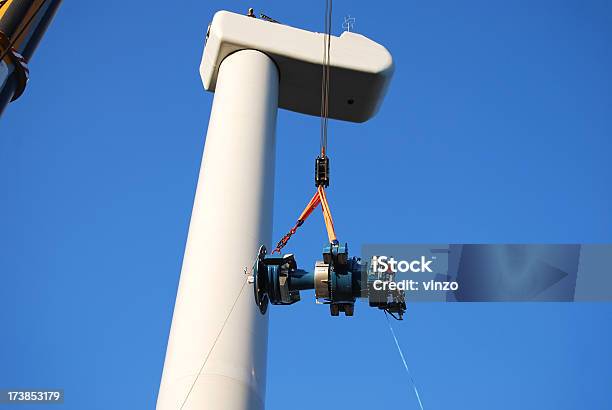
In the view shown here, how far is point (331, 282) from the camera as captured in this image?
8078 mm

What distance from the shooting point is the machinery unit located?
807cm

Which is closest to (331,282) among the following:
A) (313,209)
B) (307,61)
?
(313,209)

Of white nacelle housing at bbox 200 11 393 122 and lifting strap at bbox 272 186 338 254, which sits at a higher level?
white nacelle housing at bbox 200 11 393 122

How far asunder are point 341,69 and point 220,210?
4.86 metres

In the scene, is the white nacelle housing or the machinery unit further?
the white nacelle housing

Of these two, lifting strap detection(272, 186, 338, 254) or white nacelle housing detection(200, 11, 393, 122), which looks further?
white nacelle housing detection(200, 11, 393, 122)

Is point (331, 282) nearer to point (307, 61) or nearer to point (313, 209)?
point (313, 209)

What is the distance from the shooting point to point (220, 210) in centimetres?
1062

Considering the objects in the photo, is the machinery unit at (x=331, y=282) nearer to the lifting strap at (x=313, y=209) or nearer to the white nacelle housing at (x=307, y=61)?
the lifting strap at (x=313, y=209)

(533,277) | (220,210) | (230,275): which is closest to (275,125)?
(220,210)

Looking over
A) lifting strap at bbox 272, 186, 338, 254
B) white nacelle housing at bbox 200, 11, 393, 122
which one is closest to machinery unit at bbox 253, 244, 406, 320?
lifting strap at bbox 272, 186, 338, 254

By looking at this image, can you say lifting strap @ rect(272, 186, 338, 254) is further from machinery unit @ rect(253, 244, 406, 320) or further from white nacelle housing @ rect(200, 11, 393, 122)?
white nacelle housing @ rect(200, 11, 393, 122)

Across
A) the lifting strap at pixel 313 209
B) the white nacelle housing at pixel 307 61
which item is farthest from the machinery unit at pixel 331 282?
the white nacelle housing at pixel 307 61

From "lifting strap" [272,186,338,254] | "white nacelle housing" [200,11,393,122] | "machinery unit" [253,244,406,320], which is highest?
"white nacelle housing" [200,11,393,122]
